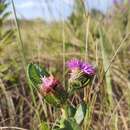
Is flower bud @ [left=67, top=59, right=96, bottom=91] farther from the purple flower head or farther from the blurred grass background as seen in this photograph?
the blurred grass background

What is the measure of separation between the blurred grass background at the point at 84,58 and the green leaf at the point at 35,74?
6.6 inches

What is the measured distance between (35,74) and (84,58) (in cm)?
98

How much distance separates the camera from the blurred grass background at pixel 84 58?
1.27 metres

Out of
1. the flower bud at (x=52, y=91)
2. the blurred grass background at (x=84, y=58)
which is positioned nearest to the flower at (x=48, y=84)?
the flower bud at (x=52, y=91)

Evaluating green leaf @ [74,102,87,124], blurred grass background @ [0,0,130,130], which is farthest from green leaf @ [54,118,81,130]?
blurred grass background @ [0,0,130,130]

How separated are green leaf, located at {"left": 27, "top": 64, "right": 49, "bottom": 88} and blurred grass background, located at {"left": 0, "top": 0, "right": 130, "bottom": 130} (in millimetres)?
167

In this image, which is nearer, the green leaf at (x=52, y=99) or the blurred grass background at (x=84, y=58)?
the green leaf at (x=52, y=99)

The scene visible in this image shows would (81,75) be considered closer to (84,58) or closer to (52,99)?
(52,99)

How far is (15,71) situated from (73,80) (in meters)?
0.99

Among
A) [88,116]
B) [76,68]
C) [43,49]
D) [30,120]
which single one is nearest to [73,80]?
[76,68]

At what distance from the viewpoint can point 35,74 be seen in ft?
3.18

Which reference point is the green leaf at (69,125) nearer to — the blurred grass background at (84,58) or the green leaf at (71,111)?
the green leaf at (71,111)

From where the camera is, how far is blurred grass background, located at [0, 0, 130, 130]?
4.17 ft

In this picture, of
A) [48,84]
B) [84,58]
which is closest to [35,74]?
[48,84]
